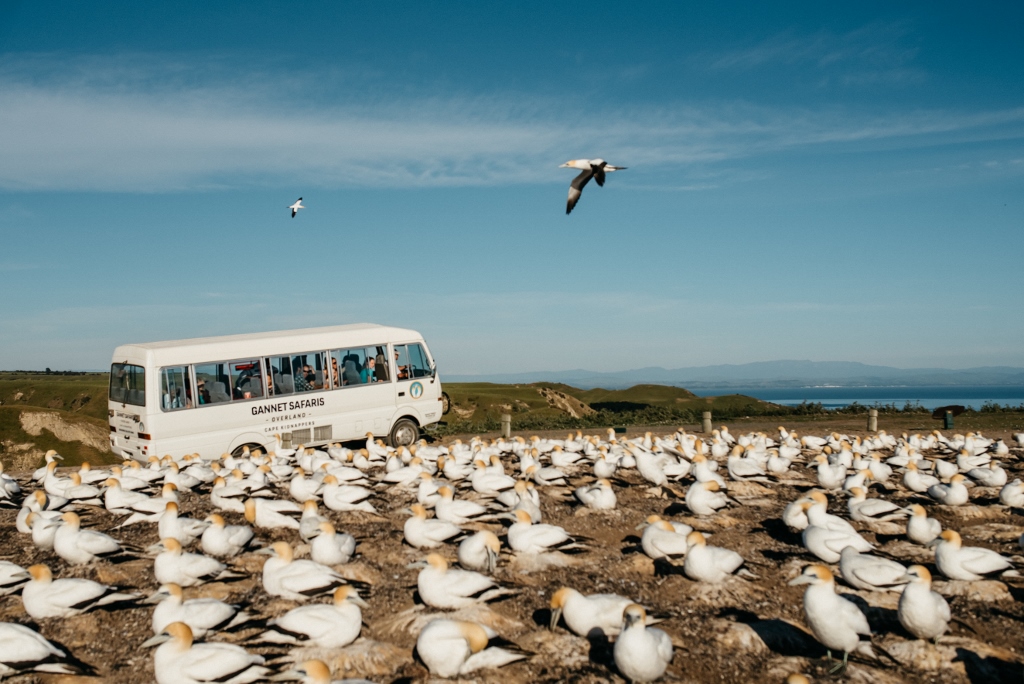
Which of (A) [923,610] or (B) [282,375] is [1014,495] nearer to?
(A) [923,610]

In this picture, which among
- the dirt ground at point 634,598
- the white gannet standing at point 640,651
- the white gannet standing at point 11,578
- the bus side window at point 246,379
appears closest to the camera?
the white gannet standing at point 640,651

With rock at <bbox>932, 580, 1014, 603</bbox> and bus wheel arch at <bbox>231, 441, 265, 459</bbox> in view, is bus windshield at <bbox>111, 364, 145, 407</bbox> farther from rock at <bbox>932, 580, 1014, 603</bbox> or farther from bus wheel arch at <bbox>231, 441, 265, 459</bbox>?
rock at <bbox>932, 580, 1014, 603</bbox>

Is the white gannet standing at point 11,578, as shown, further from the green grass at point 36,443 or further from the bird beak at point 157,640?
the green grass at point 36,443

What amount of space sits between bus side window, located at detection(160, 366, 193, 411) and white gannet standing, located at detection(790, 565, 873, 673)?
15180 millimetres

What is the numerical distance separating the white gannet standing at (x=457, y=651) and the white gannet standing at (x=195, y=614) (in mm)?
2171

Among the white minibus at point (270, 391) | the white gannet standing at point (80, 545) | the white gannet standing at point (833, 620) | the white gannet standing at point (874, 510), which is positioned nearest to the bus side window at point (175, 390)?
the white minibus at point (270, 391)

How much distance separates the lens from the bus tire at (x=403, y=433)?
20672mm

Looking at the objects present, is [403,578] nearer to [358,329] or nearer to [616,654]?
[616,654]

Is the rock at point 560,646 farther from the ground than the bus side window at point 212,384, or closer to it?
closer to it

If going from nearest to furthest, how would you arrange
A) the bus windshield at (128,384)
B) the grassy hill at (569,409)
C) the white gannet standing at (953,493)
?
1. the white gannet standing at (953,493)
2. the bus windshield at (128,384)
3. the grassy hill at (569,409)

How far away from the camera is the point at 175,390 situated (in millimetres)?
17391

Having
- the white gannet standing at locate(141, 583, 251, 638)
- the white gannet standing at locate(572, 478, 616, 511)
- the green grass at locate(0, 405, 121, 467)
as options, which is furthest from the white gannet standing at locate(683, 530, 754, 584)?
the green grass at locate(0, 405, 121, 467)

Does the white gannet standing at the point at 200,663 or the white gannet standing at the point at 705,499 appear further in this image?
the white gannet standing at the point at 705,499

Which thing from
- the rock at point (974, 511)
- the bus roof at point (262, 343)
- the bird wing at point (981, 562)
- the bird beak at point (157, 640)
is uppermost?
the bus roof at point (262, 343)
